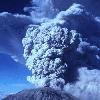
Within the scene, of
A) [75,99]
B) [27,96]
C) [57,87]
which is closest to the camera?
[57,87]

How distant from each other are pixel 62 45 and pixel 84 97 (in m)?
18.0

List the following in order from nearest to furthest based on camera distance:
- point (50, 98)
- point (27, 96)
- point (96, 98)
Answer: point (96, 98), point (50, 98), point (27, 96)

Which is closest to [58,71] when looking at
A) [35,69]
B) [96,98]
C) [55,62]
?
[55,62]

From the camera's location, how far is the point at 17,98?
263 feet

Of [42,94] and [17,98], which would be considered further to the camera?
[17,98]

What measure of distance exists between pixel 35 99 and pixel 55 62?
3457 centimetres

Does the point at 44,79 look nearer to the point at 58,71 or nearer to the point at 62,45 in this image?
the point at 58,71

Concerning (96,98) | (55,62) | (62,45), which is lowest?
(96,98)

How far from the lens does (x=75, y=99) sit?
5606 centimetres

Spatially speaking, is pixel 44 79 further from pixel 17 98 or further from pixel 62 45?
pixel 17 98

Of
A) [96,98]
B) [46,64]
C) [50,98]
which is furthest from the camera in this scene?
[50,98]

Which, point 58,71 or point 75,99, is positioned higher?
point 58,71

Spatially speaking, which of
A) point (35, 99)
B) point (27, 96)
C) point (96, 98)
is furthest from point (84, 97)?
point (27, 96)

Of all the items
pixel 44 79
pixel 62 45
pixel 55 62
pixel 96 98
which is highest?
pixel 62 45
